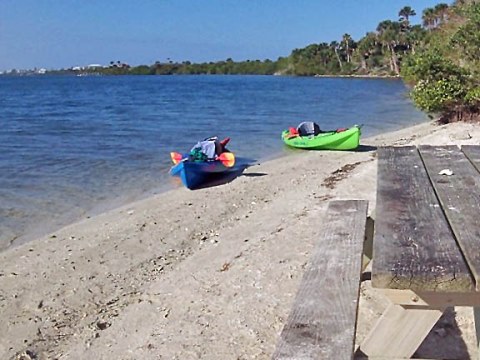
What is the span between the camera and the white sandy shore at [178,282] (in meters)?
3.76

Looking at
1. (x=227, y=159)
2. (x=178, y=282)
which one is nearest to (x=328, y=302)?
(x=178, y=282)

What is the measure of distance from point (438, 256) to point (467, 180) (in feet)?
3.55

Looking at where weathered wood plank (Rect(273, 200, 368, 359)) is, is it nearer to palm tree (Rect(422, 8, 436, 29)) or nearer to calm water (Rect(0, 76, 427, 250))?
calm water (Rect(0, 76, 427, 250))

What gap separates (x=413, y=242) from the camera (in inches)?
76.4

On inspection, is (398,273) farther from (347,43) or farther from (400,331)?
(347,43)

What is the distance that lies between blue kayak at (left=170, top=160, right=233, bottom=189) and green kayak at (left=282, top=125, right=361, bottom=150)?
3732 mm

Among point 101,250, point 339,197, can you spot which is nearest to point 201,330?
point 101,250

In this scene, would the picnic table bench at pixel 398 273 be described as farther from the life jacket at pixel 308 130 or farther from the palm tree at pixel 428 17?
the palm tree at pixel 428 17

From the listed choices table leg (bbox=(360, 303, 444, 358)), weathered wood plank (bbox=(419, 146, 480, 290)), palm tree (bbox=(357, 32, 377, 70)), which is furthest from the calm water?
palm tree (bbox=(357, 32, 377, 70))

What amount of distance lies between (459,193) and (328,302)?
2.99 ft

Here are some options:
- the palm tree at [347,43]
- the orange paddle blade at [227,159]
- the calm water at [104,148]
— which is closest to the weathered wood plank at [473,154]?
the calm water at [104,148]

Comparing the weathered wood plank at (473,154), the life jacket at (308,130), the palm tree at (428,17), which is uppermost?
the palm tree at (428,17)

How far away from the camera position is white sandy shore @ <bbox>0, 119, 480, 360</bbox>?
3756 mm

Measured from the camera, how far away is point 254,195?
9266 millimetres
